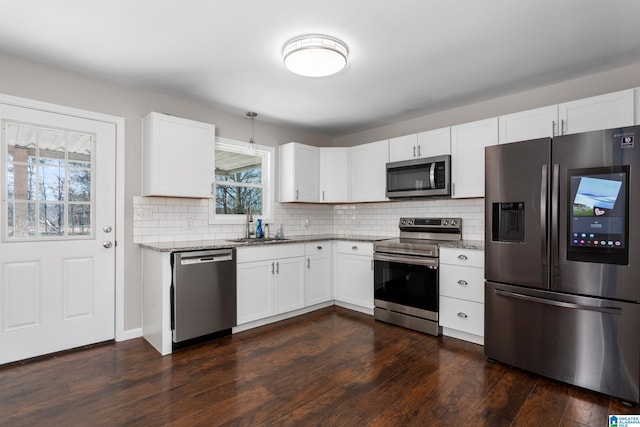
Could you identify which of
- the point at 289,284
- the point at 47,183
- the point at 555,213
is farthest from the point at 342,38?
the point at 47,183

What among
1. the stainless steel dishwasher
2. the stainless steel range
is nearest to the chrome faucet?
the stainless steel dishwasher

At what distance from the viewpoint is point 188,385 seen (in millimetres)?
2285

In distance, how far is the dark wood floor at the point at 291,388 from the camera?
75.7 inches

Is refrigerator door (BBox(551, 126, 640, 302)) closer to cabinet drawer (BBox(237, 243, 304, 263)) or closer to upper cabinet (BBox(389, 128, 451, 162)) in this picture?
upper cabinet (BBox(389, 128, 451, 162))

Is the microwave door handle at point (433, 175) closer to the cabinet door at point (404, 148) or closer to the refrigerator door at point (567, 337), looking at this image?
the cabinet door at point (404, 148)

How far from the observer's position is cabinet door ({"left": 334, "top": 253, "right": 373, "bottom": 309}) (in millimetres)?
3850

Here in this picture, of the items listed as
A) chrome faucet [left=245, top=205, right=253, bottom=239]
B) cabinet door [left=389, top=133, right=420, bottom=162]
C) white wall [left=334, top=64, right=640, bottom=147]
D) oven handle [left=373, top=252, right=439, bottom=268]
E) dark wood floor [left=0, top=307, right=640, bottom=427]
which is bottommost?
dark wood floor [left=0, top=307, right=640, bottom=427]

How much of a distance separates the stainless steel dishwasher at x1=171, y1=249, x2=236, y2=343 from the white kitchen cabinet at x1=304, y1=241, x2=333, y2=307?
984 mm

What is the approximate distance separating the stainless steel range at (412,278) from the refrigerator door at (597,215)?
113 cm

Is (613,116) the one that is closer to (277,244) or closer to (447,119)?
(447,119)

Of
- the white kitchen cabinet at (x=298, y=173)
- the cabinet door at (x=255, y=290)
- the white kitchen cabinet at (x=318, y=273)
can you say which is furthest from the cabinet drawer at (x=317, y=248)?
the white kitchen cabinet at (x=298, y=173)

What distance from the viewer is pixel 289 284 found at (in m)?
3.75

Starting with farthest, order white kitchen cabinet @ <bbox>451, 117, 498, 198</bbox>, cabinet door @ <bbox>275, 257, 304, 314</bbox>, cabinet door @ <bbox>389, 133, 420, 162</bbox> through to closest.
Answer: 1. cabinet door @ <bbox>389, 133, 420, 162</bbox>
2. cabinet door @ <bbox>275, 257, 304, 314</bbox>
3. white kitchen cabinet @ <bbox>451, 117, 498, 198</bbox>

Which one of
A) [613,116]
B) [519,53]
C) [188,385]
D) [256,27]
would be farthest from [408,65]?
[188,385]
